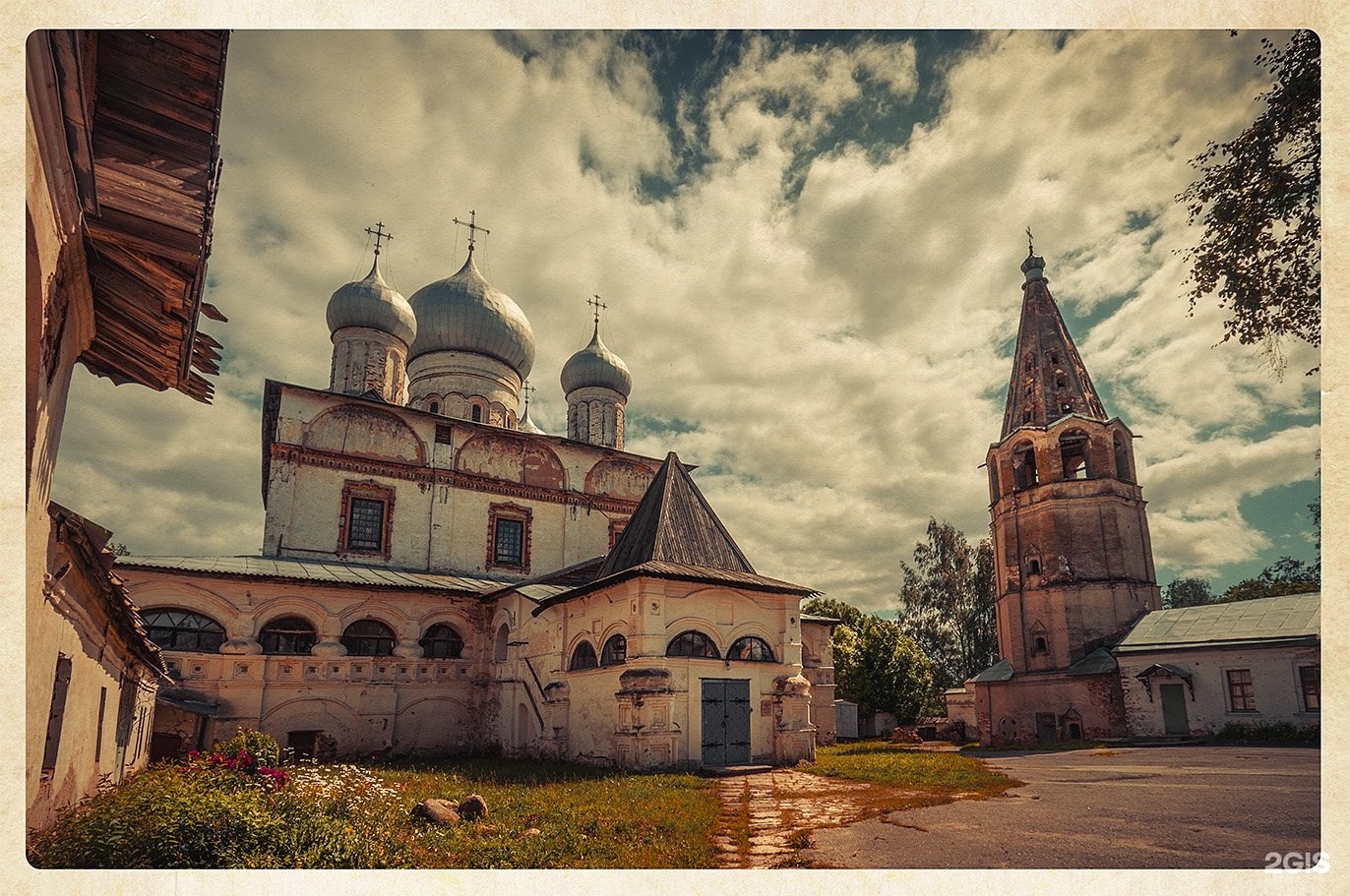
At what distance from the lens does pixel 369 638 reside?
17406 mm

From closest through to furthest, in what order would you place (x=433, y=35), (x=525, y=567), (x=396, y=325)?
(x=433, y=35), (x=525, y=567), (x=396, y=325)

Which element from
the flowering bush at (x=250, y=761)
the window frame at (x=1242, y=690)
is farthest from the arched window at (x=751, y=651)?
the window frame at (x=1242, y=690)

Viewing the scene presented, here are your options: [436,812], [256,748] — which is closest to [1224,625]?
[436,812]

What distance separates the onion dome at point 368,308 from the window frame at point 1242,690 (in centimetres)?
2333

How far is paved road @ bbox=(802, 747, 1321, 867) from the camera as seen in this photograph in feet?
17.0

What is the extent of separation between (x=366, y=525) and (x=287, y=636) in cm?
383

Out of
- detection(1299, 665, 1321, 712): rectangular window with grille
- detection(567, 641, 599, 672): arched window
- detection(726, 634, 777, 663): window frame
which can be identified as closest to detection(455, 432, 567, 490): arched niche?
detection(567, 641, 599, 672): arched window

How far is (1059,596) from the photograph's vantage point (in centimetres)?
2272

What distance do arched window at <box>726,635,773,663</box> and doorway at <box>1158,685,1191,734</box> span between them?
1172 centimetres

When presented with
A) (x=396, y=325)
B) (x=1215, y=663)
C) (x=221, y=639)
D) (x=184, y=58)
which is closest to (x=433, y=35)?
(x=184, y=58)

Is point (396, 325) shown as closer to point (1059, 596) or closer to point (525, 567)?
point (525, 567)

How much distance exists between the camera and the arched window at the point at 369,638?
56.3 feet

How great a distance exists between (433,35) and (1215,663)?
21029 mm

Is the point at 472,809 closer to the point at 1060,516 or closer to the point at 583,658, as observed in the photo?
the point at 583,658
